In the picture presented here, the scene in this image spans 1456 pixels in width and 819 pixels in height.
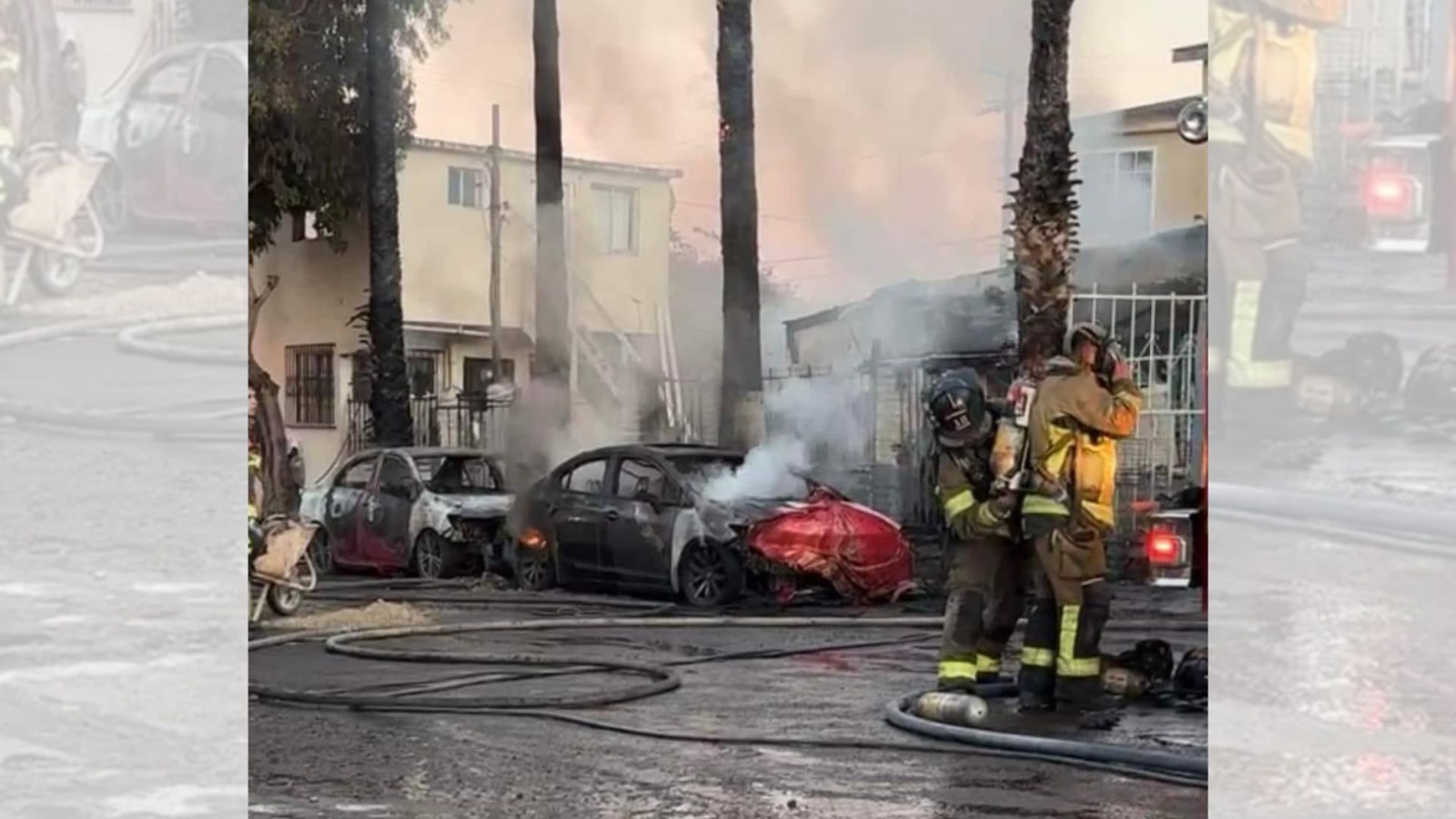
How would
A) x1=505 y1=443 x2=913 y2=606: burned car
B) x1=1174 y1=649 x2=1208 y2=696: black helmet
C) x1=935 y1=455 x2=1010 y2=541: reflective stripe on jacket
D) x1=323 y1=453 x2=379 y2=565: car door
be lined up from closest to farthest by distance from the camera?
x1=1174 y1=649 x2=1208 y2=696: black helmet → x1=935 y1=455 x2=1010 y2=541: reflective stripe on jacket → x1=505 y1=443 x2=913 y2=606: burned car → x1=323 y1=453 x2=379 y2=565: car door

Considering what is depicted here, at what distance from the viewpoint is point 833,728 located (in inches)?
176

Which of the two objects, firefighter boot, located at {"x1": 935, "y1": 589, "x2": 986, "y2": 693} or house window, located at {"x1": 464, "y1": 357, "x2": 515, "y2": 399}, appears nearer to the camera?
firefighter boot, located at {"x1": 935, "y1": 589, "x2": 986, "y2": 693}

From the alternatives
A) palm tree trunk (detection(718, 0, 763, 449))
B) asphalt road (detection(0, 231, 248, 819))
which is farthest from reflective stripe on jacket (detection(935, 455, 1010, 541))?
asphalt road (detection(0, 231, 248, 819))

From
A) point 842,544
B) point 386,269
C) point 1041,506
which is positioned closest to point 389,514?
point 386,269

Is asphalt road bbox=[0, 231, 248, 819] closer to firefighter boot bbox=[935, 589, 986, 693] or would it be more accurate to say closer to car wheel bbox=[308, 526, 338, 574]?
car wheel bbox=[308, 526, 338, 574]

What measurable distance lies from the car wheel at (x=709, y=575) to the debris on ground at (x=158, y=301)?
1421 mm

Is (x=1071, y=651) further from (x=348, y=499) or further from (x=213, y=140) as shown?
(x=213, y=140)

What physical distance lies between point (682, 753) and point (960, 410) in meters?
1.21

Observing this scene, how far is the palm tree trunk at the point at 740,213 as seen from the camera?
4629 mm

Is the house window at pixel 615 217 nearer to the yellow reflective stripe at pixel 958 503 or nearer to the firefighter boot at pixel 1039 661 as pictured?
the yellow reflective stripe at pixel 958 503

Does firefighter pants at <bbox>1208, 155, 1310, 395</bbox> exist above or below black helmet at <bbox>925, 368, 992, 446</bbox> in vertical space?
above

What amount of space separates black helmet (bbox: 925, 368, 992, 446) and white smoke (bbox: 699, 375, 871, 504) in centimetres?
21

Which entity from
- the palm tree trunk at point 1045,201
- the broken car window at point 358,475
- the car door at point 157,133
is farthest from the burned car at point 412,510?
the palm tree trunk at point 1045,201

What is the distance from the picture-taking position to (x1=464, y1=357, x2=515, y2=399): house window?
466 centimetres
